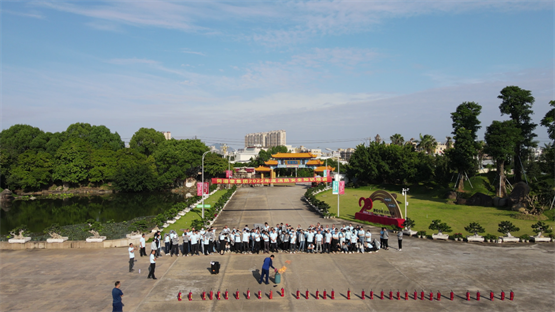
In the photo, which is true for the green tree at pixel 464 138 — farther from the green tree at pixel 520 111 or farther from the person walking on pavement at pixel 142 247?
the person walking on pavement at pixel 142 247

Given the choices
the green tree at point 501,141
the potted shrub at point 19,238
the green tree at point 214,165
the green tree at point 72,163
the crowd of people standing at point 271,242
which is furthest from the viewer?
the green tree at point 214,165

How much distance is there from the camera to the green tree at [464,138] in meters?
49.8

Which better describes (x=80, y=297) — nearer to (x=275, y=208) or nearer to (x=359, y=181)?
(x=275, y=208)

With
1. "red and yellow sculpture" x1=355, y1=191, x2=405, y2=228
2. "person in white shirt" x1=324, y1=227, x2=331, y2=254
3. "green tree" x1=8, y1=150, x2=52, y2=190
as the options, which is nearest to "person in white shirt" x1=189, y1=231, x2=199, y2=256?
"person in white shirt" x1=324, y1=227, x2=331, y2=254

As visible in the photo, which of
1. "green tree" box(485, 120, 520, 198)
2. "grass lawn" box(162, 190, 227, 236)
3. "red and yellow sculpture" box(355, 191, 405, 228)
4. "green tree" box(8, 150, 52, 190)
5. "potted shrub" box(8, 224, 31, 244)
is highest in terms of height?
"green tree" box(485, 120, 520, 198)

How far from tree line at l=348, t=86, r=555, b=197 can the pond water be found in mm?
36765

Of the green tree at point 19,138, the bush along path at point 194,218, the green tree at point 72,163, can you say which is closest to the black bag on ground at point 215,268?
the bush along path at point 194,218

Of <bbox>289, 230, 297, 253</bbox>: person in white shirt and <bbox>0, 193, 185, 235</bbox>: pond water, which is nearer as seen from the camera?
<bbox>289, 230, 297, 253</bbox>: person in white shirt

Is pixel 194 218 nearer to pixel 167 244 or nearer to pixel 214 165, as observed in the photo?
pixel 167 244

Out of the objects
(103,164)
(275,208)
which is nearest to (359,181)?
(275,208)

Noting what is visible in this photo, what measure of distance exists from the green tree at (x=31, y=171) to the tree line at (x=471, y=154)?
58663 mm

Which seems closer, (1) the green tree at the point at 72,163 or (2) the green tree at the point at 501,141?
(2) the green tree at the point at 501,141

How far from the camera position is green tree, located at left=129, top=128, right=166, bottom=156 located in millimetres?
87812

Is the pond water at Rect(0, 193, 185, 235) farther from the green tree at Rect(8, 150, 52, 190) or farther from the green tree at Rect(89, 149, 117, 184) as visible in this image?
the green tree at Rect(8, 150, 52, 190)
